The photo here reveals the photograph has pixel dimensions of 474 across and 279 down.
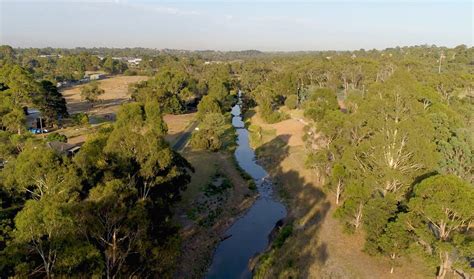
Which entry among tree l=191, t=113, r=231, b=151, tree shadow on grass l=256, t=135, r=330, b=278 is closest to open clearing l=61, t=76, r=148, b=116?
tree l=191, t=113, r=231, b=151

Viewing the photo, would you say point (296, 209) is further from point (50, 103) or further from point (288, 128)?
point (50, 103)

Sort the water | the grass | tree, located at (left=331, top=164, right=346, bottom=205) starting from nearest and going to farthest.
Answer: the water < tree, located at (left=331, top=164, right=346, bottom=205) < the grass

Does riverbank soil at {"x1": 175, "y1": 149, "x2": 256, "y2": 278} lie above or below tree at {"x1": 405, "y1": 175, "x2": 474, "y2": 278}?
below

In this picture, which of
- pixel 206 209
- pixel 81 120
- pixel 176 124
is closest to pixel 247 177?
pixel 206 209

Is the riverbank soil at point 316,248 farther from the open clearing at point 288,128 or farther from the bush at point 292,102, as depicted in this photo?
the bush at point 292,102

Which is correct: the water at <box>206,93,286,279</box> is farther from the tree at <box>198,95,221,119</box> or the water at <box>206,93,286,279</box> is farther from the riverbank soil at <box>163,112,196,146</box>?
the tree at <box>198,95,221,119</box>

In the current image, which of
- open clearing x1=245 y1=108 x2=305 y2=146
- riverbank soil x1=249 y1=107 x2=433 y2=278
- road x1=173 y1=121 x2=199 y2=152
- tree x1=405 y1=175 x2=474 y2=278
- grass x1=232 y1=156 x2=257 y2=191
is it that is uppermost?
tree x1=405 y1=175 x2=474 y2=278
